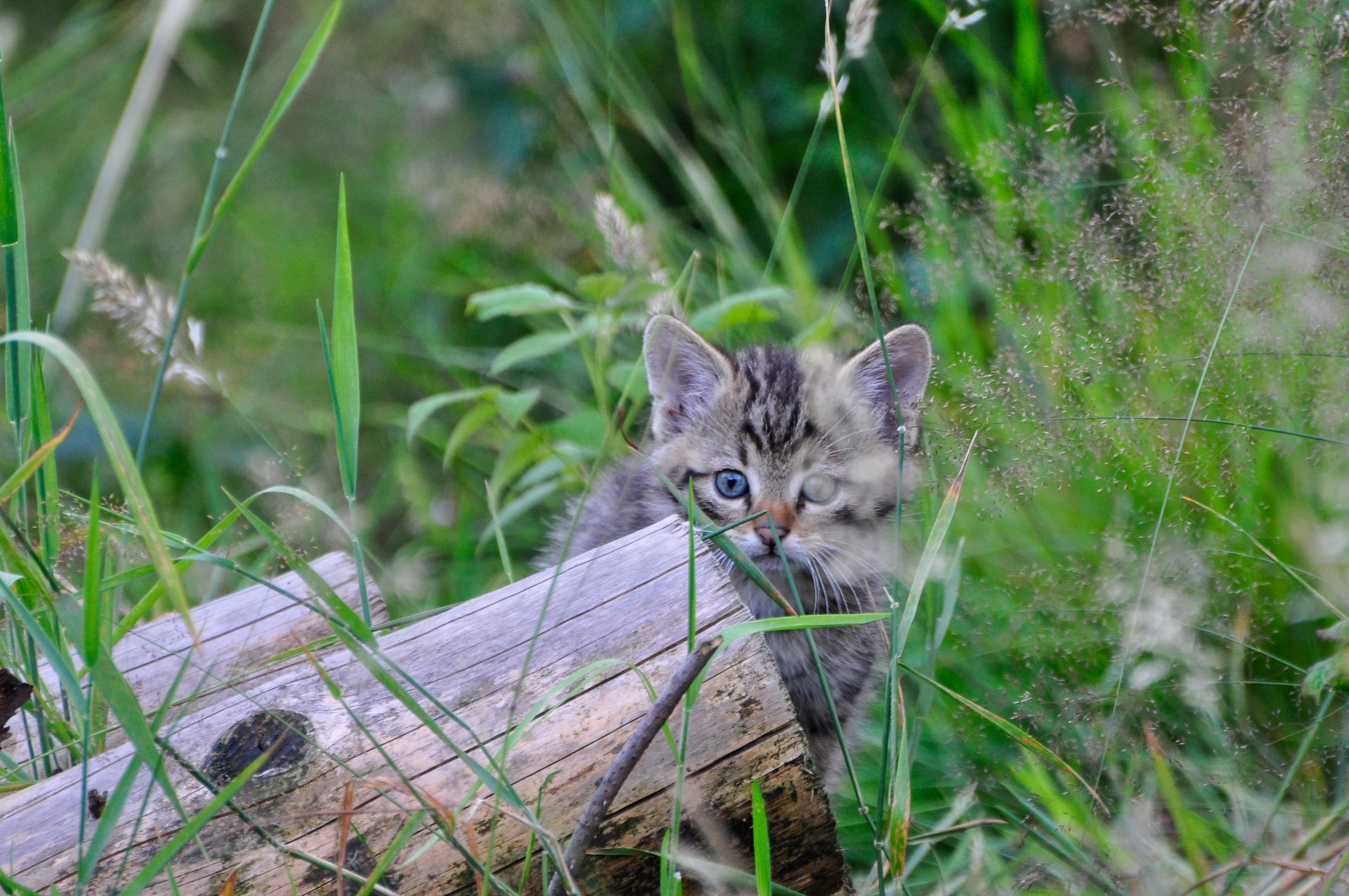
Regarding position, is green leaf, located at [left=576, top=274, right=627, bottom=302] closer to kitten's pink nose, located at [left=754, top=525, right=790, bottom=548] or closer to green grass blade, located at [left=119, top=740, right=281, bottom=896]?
kitten's pink nose, located at [left=754, top=525, right=790, bottom=548]

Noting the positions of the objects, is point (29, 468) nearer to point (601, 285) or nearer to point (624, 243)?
point (601, 285)

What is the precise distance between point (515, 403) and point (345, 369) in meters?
0.81

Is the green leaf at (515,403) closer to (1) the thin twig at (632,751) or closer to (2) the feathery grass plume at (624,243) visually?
(2) the feathery grass plume at (624,243)

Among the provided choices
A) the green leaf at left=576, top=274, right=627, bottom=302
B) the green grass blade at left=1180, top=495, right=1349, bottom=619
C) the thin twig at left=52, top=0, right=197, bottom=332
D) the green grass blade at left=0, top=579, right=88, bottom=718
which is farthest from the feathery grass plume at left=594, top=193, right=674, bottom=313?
the green grass blade at left=0, top=579, right=88, bottom=718

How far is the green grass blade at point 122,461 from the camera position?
108 centimetres

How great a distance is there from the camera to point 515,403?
91.5 inches

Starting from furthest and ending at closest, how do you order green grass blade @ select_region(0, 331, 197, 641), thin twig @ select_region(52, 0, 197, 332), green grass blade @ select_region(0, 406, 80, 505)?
thin twig @ select_region(52, 0, 197, 332), green grass blade @ select_region(0, 406, 80, 505), green grass blade @ select_region(0, 331, 197, 641)

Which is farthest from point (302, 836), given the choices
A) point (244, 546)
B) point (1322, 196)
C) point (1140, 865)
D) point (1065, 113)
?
point (1322, 196)

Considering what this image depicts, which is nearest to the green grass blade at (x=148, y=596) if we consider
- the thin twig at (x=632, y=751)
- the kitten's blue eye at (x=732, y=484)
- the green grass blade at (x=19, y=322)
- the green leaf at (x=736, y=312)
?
the green grass blade at (x=19, y=322)

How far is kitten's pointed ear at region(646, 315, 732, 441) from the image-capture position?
2.24 m

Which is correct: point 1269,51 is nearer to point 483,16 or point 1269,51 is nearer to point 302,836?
point 302,836

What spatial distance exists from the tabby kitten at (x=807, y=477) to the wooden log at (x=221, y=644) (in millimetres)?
621

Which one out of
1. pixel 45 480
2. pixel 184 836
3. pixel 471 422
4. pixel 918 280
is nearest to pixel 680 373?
pixel 471 422

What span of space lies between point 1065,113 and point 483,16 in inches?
102
